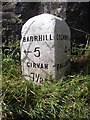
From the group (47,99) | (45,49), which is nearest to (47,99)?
(47,99)

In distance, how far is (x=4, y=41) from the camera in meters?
3.45

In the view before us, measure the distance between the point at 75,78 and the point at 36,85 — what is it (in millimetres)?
297

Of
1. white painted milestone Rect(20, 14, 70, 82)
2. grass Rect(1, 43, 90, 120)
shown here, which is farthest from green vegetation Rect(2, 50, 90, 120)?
white painted milestone Rect(20, 14, 70, 82)

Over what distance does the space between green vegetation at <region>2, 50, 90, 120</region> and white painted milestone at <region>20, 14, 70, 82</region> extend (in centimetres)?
11

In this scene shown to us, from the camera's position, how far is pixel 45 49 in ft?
8.21

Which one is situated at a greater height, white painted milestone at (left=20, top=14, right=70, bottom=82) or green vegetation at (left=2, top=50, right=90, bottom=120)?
white painted milestone at (left=20, top=14, right=70, bottom=82)

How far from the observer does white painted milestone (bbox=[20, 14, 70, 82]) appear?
2480 mm

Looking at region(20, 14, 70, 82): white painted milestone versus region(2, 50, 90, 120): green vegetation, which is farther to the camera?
region(20, 14, 70, 82): white painted milestone

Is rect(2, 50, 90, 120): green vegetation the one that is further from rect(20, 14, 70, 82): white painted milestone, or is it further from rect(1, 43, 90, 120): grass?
rect(20, 14, 70, 82): white painted milestone

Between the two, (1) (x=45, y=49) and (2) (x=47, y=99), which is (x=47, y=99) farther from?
(1) (x=45, y=49)

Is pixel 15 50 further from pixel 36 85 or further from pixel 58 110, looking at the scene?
pixel 58 110

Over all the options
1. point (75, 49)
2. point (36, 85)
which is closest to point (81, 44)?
point (75, 49)

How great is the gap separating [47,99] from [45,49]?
17.0 inches

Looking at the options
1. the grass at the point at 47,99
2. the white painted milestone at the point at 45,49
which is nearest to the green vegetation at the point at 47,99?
the grass at the point at 47,99
